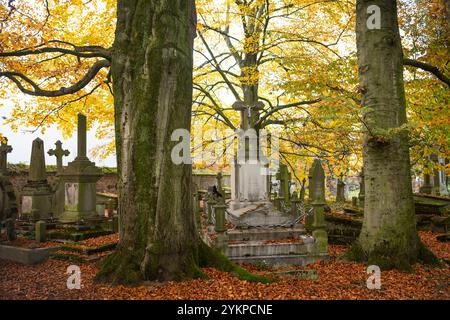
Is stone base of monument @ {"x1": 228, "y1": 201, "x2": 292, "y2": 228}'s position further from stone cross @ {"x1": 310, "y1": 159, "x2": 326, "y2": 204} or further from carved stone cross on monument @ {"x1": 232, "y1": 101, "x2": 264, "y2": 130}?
carved stone cross on monument @ {"x1": 232, "y1": 101, "x2": 264, "y2": 130}

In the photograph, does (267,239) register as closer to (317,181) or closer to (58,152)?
(317,181)

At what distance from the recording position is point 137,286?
4660 mm

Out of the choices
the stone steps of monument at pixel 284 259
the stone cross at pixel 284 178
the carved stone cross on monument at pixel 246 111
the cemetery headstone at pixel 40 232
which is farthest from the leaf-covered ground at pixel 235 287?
the stone cross at pixel 284 178

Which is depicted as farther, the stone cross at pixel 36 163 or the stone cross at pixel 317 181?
the stone cross at pixel 36 163

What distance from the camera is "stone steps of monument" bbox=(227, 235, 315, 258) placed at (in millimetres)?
8039

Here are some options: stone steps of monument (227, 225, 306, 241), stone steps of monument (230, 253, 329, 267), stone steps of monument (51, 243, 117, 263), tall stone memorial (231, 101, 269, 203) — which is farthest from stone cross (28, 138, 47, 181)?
stone steps of monument (230, 253, 329, 267)

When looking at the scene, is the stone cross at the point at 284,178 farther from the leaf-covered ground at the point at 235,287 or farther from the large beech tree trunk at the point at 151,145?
the large beech tree trunk at the point at 151,145

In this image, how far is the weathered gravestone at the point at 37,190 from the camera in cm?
1177

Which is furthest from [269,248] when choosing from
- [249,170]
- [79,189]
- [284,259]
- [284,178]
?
[79,189]

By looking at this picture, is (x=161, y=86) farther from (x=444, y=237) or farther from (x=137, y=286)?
(x=444, y=237)

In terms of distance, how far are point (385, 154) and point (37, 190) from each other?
11095mm

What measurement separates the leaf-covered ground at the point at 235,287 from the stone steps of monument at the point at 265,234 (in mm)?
2323
